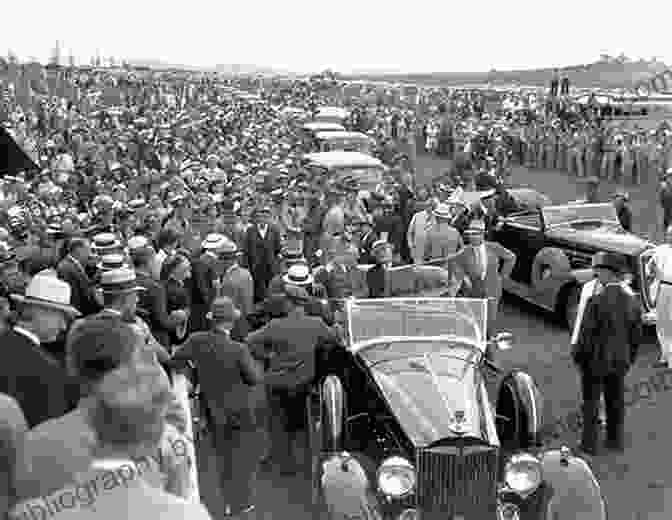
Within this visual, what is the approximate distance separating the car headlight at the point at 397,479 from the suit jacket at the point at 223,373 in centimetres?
111

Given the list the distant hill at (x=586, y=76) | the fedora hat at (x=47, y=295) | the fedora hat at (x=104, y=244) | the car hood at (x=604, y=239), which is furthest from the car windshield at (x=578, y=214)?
the distant hill at (x=586, y=76)

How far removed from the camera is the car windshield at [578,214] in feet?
39.0

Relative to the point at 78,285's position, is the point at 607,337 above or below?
below

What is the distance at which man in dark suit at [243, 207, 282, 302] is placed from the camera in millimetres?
10430

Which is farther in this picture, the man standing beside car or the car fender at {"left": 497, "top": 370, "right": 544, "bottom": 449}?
the man standing beside car

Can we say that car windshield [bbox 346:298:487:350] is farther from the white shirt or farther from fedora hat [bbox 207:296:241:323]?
the white shirt

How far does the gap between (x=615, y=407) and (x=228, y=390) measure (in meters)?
3.50

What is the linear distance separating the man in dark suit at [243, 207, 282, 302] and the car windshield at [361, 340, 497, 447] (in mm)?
3723

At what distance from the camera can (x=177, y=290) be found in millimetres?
7539

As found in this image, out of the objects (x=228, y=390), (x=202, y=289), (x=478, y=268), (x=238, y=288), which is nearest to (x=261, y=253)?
(x=202, y=289)

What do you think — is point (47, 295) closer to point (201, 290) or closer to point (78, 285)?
point (78, 285)

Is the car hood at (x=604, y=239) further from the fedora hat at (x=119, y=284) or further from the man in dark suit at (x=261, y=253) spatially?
the fedora hat at (x=119, y=284)

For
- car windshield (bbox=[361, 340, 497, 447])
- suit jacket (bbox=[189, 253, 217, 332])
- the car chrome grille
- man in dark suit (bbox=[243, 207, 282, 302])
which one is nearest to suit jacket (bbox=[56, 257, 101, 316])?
suit jacket (bbox=[189, 253, 217, 332])

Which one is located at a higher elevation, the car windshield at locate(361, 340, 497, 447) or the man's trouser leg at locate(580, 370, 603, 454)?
the car windshield at locate(361, 340, 497, 447)
